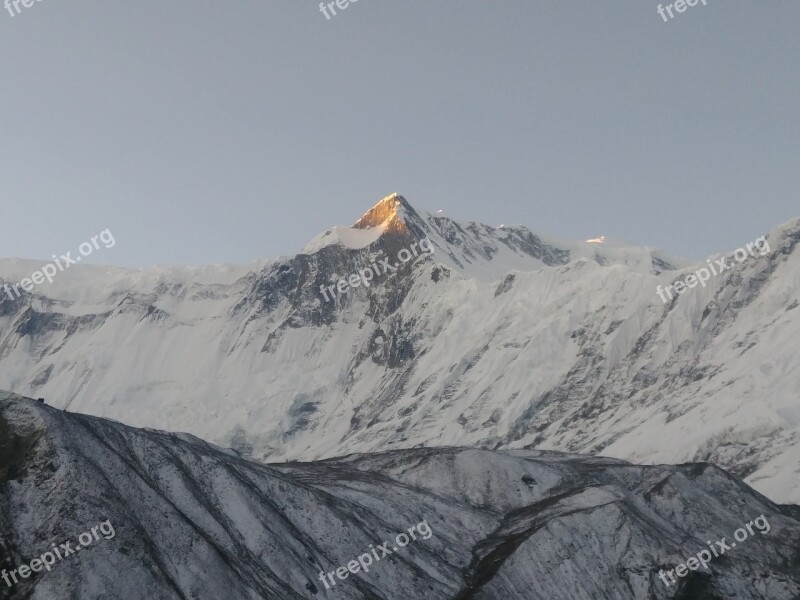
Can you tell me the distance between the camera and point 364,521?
138m

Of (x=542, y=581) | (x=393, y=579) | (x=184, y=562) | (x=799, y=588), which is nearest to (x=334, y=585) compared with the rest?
(x=393, y=579)

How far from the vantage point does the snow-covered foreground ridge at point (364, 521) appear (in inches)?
3969

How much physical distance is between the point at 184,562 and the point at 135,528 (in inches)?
227

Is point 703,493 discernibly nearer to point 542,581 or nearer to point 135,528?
point 542,581

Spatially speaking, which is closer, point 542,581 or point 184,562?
point 184,562

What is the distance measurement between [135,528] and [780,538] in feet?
300

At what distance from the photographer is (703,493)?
159750 millimetres

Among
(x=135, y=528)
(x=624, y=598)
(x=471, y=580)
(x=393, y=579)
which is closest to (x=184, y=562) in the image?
(x=135, y=528)

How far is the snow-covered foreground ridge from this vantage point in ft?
331

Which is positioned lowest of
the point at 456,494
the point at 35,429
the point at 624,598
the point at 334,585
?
the point at 624,598

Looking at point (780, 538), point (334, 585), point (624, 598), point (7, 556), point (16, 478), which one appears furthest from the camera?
point (780, 538)

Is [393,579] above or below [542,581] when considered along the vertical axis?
above

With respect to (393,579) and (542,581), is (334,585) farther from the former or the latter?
(542,581)

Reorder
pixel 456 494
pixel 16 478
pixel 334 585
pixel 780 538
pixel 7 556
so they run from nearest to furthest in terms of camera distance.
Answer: pixel 7 556
pixel 16 478
pixel 334 585
pixel 780 538
pixel 456 494
